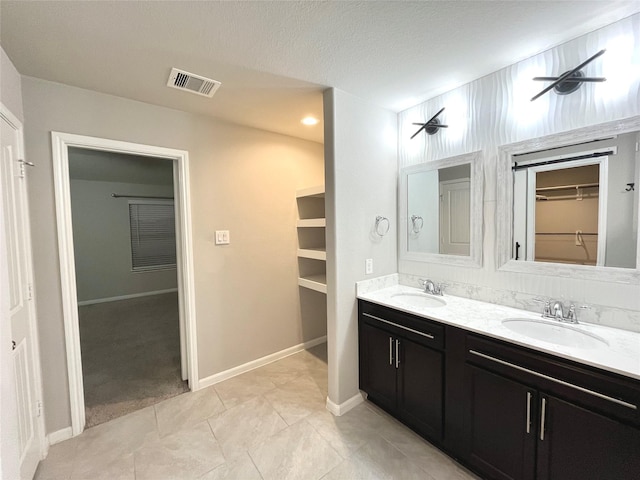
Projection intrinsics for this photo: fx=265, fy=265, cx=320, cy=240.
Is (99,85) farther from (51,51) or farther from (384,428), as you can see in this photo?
(384,428)

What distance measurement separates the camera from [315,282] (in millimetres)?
2904

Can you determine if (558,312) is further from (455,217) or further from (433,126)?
(433,126)

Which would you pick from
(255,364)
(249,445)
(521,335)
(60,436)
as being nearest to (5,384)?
(60,436)

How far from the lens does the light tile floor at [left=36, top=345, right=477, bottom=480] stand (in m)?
1.61

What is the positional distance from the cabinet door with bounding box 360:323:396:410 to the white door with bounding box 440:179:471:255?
2.91 feet

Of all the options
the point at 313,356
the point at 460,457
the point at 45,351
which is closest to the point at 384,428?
the point at 460,457

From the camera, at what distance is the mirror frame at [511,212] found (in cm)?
141

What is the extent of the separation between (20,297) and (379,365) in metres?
2.38

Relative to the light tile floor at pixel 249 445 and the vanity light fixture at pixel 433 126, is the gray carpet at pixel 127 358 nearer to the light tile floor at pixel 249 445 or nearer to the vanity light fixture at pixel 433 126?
the light tile floor at pixel 249 445

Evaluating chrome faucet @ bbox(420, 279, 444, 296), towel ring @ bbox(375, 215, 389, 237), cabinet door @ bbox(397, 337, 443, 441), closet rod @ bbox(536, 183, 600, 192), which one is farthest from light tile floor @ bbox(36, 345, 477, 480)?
closet rod @ bbox(536, 183, 600, 192)

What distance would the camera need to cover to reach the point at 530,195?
5.74 ft

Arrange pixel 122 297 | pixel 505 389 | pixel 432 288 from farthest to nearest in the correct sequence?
pixel 122 297 → pixel 432 288 → pixel 505 389

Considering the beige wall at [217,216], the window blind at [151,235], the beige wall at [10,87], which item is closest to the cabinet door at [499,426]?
the beige wall at [217,216]

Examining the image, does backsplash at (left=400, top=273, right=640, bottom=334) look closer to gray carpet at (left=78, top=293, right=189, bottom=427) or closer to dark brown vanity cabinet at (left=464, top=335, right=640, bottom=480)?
dark brown vanity cabinet at (left=464, top=335, right=640, bottom=480)
